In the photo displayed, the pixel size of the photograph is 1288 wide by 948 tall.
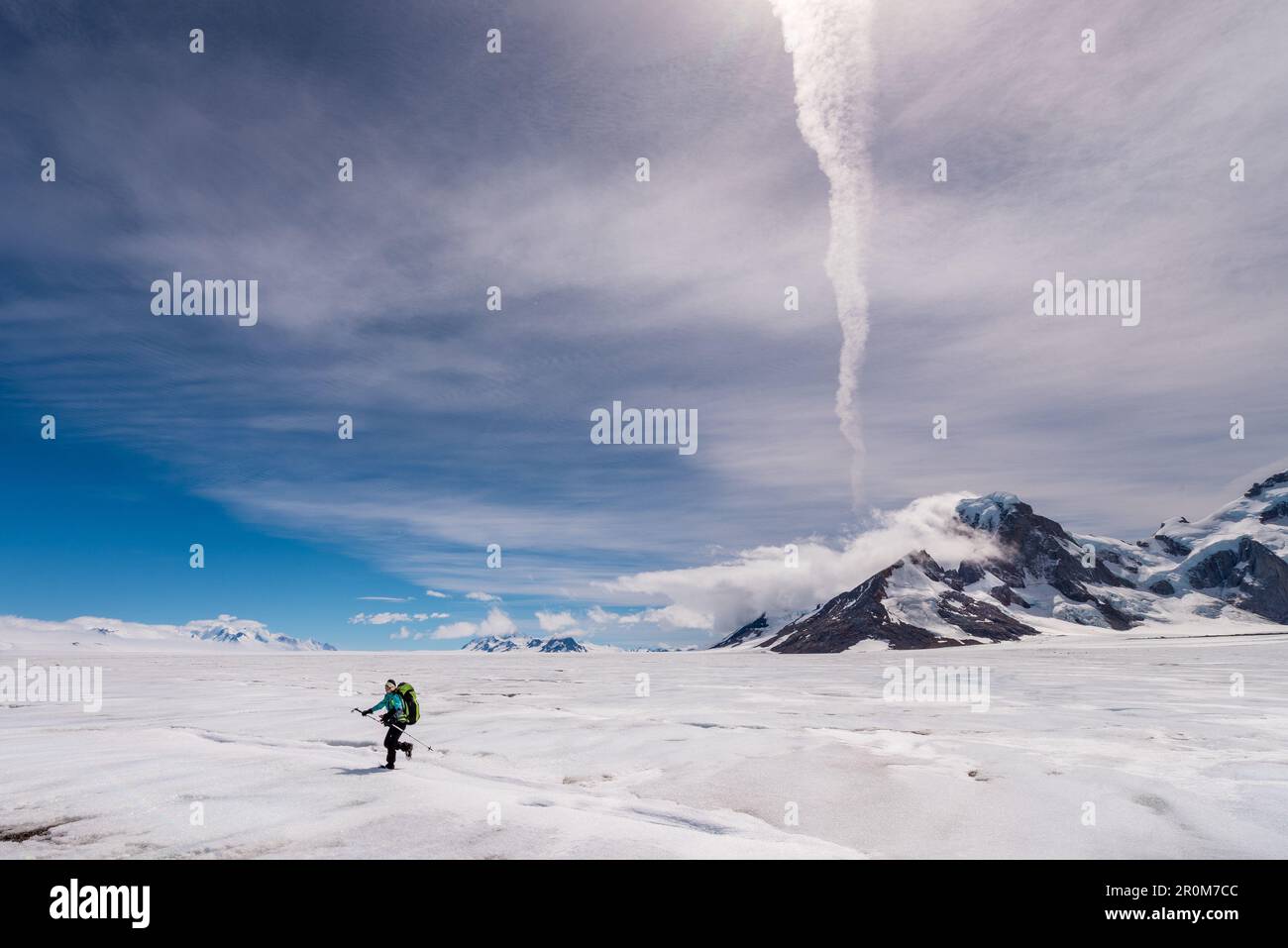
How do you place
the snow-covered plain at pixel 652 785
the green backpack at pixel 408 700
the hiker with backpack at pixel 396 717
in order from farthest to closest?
the green backpack at pixel 408 700 → the hiker with backpack at pixel 396 717 → the snow-covered plain at pixel 652 785

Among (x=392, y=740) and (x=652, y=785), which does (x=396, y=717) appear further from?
(x=652, y=785)

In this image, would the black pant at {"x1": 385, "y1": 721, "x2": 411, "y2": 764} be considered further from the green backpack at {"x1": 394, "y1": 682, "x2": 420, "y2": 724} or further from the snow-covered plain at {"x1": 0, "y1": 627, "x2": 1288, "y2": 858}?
the snow-covered plain at {"x1": 0, "y1": 627, "x2": 1288, "y2": 858}

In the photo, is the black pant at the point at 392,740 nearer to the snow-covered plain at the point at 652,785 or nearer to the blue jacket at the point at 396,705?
the blue jacket at the point at 396,705

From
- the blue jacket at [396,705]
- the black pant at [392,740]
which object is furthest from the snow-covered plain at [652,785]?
the blue jacket at [396,705]

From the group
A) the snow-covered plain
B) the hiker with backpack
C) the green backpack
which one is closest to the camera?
the snow-covered plain

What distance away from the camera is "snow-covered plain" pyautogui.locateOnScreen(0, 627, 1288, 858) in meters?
9.98

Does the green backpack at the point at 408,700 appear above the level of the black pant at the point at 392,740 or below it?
above

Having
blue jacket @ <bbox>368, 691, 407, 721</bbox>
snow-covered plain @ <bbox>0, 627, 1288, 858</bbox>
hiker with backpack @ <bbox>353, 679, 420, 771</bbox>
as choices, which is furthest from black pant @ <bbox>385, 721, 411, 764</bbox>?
snow-covered plain @ <bbox>0, 627, 1288, 858</bbox>

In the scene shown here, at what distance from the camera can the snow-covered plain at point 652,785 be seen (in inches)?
393

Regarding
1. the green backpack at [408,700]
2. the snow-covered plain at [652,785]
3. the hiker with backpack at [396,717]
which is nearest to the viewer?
the snow-covered plain at [652,785]

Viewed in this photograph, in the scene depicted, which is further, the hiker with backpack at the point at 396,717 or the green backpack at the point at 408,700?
the green backpack at the point at 408,700
